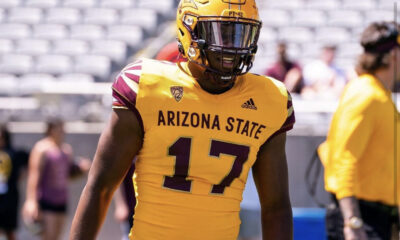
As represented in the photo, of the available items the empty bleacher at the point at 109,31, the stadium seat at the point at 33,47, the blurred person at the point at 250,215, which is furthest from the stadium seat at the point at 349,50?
the blurred person at the point at 250,215

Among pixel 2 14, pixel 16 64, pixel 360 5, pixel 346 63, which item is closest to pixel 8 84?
pixel 16 64

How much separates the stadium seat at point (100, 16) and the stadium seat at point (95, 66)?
1.12 m

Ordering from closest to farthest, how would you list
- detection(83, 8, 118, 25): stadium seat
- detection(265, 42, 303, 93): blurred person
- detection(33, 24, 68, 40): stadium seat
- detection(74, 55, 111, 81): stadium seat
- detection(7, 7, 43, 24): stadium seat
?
detection(265, 42, 303, 93): blurred person → detection(74, 55, 111, 81): stadium seat → detection(33, 24, 68, 40): stadium seat → detection(83, 8, 118, 25): stadium seat → detection(7, 7, 43, 24): stadium seat

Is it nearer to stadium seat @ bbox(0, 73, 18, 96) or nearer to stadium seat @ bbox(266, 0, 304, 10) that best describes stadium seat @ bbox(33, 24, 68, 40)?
stadium seat @ bbox(0, 73, 18, 96)

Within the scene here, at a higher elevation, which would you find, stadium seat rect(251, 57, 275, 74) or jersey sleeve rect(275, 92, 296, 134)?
jersey sleeve rect(275, 92, 296, 134)

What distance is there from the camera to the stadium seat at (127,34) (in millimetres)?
11539

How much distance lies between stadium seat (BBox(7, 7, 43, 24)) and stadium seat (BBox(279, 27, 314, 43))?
3772 millimetres

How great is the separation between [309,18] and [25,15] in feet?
14.3

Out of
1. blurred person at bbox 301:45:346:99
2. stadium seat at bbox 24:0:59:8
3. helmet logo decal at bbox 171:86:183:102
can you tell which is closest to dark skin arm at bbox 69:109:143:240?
helmet logo decal at bbox 171:86:183:102

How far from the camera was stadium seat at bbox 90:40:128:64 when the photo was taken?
11203 mm

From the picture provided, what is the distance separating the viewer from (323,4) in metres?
12.1

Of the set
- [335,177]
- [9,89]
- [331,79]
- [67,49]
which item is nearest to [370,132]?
[335,177]

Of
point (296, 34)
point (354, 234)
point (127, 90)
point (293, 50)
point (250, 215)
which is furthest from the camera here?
point (296, 34)

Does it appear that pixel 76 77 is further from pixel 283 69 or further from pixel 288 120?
pixel 288 120
